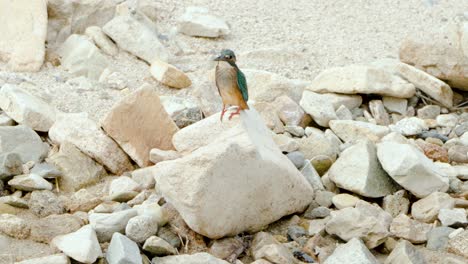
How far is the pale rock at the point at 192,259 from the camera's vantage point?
14.5ft

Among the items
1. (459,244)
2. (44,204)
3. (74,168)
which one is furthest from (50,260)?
(459,244)

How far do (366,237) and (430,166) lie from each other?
2.48ft

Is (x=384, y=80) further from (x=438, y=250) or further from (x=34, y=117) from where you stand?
(x=34, y=117)

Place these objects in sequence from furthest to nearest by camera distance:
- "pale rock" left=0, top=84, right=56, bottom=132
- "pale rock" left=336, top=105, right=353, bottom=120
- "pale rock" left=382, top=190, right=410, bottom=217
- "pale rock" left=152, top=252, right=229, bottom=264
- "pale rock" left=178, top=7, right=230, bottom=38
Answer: "pale rock" left=178, top=7, right=230, bottom=38 < "pale rock" left=336, top=105, right=353, bottom=120 < "pale rock" left=0, top=84, right=56, bottom=132 < "pale rock" left=382, top=190, right=410, bottom=217 < "pale rock" left=152, top=252, right=229, bottom=264

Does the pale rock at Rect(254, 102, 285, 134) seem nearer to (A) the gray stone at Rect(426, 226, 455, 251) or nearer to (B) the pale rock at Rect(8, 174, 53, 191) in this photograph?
(A) the gray stone at Rect(426, 226, 455, 251)

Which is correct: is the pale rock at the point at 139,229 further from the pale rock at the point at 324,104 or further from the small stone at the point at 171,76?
the small stone at the point at 171,76

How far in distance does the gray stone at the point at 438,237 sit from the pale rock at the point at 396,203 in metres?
0.30

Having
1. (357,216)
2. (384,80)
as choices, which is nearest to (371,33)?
(384,80)

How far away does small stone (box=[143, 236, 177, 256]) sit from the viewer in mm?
4555

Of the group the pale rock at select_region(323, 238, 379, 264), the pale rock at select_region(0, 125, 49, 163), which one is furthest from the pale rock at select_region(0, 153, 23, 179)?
the pale rock at select_region(323, 238, 379, 264)

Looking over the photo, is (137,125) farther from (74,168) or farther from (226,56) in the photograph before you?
(226,56)

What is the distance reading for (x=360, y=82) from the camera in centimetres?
640

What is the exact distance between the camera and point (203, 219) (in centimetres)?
460

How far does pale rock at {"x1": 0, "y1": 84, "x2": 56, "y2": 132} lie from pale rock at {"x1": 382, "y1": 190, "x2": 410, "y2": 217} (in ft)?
7.86
